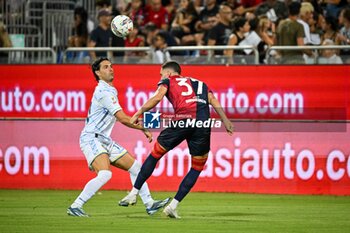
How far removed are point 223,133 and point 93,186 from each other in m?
5.84

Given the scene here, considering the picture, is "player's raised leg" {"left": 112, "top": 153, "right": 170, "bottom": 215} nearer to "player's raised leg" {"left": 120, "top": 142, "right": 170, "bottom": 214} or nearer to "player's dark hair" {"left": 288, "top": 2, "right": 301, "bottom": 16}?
"player's raised leg" {"left": 120, "top": 142, "right": 170, "bottom": 214}

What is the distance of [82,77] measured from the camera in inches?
821

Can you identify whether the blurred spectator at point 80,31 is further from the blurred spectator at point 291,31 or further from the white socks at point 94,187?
the white socks at point 94,187

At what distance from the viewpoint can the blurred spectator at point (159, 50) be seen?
67.2 ft

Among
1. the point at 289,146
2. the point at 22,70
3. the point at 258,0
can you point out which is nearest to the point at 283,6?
the point at 258,0

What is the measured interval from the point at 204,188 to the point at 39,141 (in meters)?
3.56

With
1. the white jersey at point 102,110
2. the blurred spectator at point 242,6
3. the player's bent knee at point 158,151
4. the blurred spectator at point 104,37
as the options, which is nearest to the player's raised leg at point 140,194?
the player's bent knee at point 158,151

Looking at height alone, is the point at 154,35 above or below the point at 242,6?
below

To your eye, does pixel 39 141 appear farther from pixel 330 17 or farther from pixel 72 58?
pixel 330 17

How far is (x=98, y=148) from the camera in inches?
571

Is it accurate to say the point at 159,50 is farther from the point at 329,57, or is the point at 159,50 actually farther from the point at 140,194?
the point at 140,194

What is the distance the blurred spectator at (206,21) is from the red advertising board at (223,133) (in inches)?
99.2


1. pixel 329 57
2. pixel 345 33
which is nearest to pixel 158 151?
pixel 329 57

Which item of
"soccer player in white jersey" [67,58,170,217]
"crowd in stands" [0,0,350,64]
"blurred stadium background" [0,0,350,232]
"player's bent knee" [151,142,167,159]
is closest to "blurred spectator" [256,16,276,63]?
"crowd in stands" [0,0,350,64]
